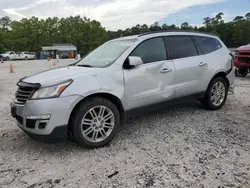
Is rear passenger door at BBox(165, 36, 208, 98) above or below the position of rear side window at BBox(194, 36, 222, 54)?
below

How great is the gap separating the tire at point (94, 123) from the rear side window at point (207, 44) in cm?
248

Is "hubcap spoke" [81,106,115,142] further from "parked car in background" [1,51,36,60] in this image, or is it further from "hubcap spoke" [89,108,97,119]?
"parked car in background" [1,51,36,60]

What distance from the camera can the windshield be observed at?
3.89 m

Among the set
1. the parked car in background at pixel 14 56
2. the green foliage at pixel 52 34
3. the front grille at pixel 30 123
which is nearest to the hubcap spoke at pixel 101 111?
the front grille at pixel 30 123

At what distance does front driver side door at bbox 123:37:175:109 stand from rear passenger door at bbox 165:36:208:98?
0.16 metres

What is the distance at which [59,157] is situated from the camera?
3.27m

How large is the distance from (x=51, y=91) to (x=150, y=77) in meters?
1.62

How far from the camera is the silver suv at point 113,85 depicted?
10.3 ft

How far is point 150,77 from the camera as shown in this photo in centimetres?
391

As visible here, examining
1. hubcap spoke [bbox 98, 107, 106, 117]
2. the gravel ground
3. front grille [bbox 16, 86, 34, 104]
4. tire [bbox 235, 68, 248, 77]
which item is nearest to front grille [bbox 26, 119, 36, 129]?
front grille [bbox 16, 86, 34, 104]

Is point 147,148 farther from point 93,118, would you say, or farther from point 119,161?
point 93,118

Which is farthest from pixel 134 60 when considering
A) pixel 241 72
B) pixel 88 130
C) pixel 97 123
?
pixel 241 72

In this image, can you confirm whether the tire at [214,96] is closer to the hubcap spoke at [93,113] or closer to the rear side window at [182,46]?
the rear side window at [182,46]

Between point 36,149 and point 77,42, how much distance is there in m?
68.0
